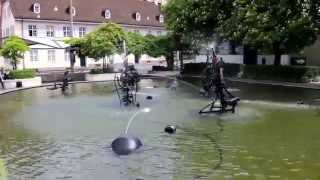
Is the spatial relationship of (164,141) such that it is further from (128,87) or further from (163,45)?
(163,45)

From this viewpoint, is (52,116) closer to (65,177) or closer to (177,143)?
(177,143)

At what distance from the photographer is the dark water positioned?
40.7 ft

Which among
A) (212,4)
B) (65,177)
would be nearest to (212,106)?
(65,177)

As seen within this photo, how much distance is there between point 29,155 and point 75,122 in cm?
600

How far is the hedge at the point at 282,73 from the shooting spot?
37.8 metres

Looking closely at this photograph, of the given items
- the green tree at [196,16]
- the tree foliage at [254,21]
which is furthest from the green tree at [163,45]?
the tree foliage at [254,21]

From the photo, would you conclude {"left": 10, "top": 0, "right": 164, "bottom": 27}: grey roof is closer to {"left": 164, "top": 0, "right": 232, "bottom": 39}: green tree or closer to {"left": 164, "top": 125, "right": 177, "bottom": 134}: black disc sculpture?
{"left": 164, "top": 0, "right": 232, "bottom": 39}: green tree

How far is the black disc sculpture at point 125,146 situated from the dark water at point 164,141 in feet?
0.61

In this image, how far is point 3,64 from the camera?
7106 cm

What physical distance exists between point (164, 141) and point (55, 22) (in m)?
60.0

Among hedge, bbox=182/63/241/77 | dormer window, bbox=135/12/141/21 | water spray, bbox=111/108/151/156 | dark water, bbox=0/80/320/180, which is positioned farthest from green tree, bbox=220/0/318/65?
dormer window, bbox=135/12/141/21

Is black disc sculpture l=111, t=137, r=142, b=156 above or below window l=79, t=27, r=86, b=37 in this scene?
below

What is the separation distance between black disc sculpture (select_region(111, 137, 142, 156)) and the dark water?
0.61ft

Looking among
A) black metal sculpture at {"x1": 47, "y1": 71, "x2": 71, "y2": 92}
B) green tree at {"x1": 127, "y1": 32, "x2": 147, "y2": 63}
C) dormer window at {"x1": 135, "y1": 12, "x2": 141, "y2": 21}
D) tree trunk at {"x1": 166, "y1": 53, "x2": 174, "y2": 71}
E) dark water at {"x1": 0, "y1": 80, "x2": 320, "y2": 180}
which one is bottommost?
dark water at {"x1": 0, "y1": 80, "x2": 320, "y2": 180}
